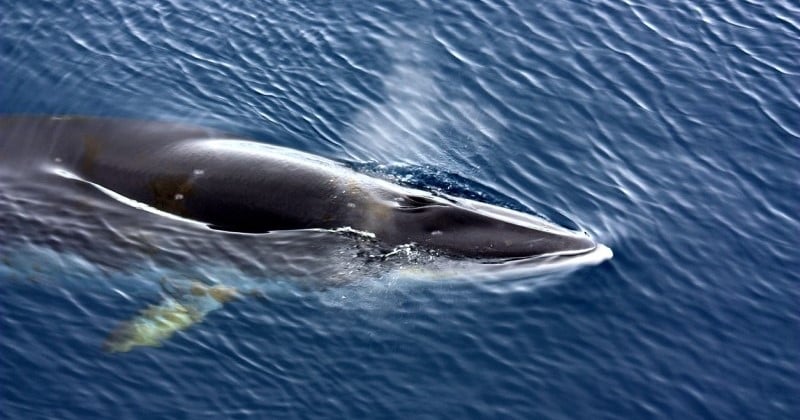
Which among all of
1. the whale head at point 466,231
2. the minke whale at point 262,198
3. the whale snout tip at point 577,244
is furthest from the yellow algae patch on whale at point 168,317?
the whale snout tip at point 577,244

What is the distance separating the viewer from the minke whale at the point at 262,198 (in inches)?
797

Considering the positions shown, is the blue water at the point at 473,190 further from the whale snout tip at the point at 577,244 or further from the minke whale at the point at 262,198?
the minke whale at the point at 262,198

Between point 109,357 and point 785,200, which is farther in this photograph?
point 785,200

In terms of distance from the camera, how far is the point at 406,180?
23.0 metres

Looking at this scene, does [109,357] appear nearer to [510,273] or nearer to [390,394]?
[390,394]

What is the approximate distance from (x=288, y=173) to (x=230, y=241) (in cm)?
176

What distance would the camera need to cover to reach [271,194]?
66.3 feet

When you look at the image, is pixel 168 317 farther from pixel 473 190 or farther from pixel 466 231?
pixel 473 190

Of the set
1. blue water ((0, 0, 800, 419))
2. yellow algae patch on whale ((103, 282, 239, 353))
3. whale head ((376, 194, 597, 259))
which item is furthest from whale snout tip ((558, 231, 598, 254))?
yellow algae patch on whale ((103, 282, 239, 353))

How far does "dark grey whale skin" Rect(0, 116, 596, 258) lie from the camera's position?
20.3 meters

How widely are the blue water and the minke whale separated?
2.42 ft

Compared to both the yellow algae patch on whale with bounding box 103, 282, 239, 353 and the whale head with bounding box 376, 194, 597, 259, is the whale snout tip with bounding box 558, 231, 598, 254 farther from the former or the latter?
the yellow algae patch on whale with bounding box 103, 282, 239, 353

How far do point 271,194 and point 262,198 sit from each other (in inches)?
7.5

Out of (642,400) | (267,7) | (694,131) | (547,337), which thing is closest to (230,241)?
(547,337)
